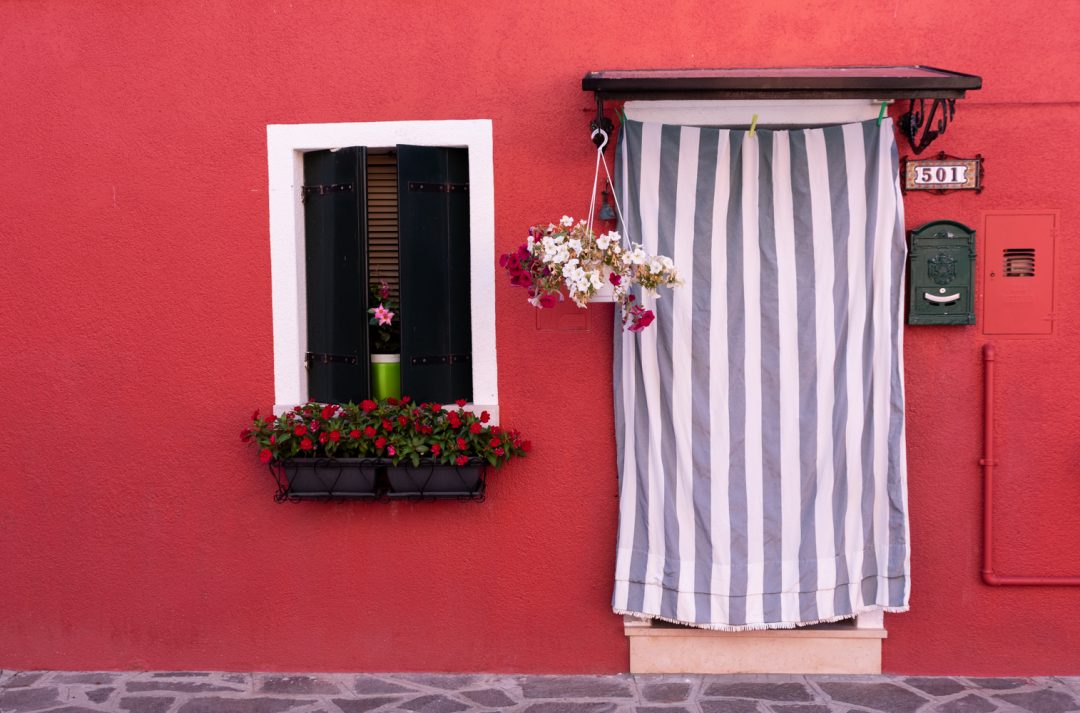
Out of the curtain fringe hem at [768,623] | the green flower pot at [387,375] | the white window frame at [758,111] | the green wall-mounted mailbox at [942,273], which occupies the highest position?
the white window frame at [758,111]

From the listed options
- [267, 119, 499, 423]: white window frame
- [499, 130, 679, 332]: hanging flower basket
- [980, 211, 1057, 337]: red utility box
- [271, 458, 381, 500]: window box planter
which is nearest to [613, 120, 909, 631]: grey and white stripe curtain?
[499, 130, 679, 332]: hanging flower basket

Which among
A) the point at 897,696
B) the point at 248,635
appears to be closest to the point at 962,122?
the point at 897,696

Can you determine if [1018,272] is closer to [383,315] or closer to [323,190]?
[383,315]

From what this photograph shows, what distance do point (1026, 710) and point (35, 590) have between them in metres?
5.03

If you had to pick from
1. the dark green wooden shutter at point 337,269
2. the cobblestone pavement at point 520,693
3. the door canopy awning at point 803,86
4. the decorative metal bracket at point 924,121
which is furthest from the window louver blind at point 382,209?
the decorative metal bracket at point 924,121

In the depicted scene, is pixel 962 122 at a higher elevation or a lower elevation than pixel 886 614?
higher

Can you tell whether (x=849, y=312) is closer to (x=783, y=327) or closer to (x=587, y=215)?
(x=783, y=327)

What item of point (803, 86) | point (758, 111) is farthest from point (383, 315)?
point (803, 86)

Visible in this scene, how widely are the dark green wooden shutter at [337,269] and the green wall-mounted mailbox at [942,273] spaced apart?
276cm

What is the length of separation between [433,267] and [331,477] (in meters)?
1.18

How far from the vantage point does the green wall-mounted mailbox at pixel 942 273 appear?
4.21 metres

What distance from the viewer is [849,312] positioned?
4.22 m

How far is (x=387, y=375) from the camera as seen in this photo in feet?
14.9

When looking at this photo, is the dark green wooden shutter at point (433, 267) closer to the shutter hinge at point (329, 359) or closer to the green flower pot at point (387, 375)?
the green flower pot at point (387, 375)
